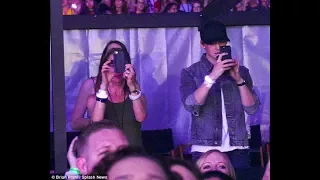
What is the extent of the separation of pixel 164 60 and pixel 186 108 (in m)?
0.34

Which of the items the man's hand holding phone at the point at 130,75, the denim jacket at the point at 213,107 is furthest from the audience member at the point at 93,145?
the denim jacket at the point at 213,107

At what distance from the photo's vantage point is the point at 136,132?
467 centimetres

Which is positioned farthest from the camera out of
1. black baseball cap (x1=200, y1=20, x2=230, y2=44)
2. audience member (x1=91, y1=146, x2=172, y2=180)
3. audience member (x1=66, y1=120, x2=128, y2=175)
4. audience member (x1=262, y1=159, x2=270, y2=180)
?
audience member (x1=262, y1=159, x2=270, y2=180)

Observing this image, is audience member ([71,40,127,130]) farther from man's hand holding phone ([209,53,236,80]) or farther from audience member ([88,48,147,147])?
man's hand holding phone ([209,53,236,80])

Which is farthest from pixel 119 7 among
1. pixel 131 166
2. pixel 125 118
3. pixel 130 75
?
pixel 131 166

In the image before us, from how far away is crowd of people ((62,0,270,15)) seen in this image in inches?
180

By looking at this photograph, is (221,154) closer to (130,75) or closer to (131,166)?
(131,166)

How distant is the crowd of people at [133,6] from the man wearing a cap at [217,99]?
0.16 m

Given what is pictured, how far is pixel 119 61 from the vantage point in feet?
15.2

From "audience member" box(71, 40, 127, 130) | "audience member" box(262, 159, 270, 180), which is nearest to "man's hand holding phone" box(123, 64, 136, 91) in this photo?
"audience member" box(71, 40, 127, 130)

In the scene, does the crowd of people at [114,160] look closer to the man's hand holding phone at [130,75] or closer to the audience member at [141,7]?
the man's hand holding phone at [130,75]

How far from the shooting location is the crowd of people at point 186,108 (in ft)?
15.0
